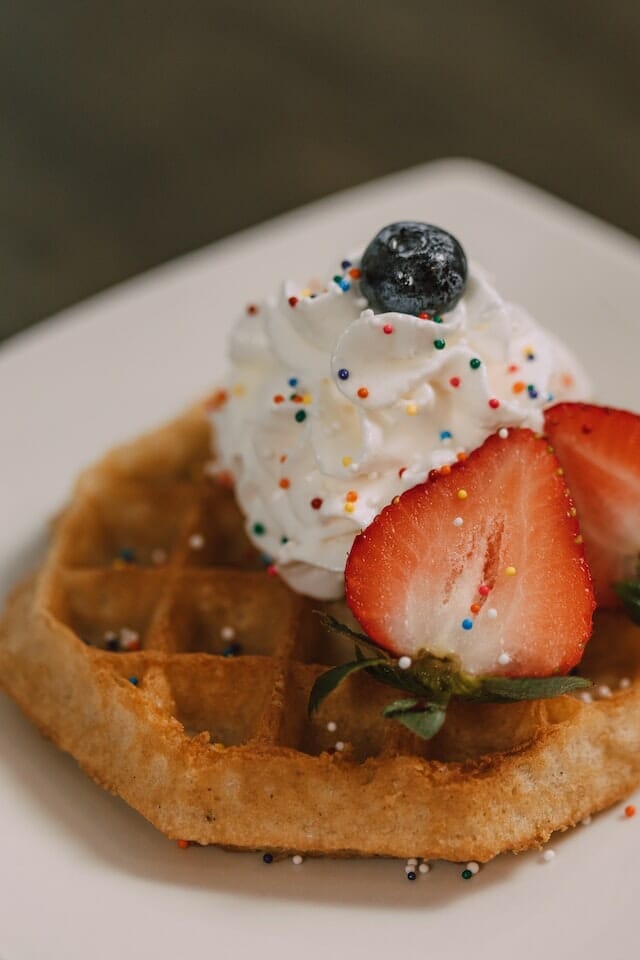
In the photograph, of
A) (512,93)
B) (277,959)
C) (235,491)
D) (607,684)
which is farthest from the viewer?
(512,93)

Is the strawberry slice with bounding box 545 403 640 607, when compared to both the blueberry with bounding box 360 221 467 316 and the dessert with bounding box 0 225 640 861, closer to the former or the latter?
the dessert with bounding box 0 225 640 861

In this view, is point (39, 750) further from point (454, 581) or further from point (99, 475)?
point (454, 581)

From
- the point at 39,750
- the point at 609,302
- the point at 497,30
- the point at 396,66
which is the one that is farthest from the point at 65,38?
the point at 39,750

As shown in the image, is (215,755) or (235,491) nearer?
(215,755)

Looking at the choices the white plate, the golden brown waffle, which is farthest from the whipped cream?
the white plate

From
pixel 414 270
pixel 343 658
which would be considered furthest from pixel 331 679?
pixel 414 270

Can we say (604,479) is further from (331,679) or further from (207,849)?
(207,849)

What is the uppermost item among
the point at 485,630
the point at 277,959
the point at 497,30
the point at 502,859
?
the point at 497,30
